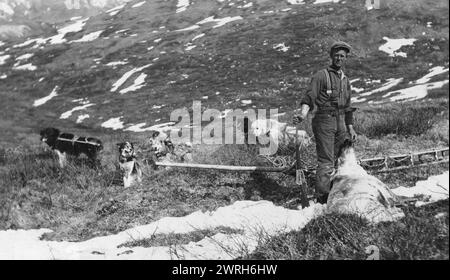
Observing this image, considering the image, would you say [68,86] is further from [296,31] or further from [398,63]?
[398,63]

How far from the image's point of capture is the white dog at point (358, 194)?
175 inches

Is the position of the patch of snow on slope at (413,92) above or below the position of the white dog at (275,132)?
below

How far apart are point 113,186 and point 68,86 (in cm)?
3731

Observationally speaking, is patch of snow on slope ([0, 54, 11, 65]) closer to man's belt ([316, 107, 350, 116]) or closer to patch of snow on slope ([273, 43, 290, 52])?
patch of snow on slope ([273, 43, 290, 52])

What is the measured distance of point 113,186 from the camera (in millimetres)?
10469

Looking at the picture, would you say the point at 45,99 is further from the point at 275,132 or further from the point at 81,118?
the point at 275,132

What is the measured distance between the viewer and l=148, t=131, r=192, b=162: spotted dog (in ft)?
38.6

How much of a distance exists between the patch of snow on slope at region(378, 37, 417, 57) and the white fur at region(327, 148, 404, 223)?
33357 mm

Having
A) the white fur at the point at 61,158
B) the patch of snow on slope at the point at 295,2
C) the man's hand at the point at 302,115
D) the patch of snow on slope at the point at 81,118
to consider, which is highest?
the man's hand at the point at 302,115

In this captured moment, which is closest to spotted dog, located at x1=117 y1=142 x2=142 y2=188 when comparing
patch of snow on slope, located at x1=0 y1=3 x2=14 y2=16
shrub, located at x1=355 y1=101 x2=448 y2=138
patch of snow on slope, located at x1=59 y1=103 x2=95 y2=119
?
shrub, located at x1=355 y1=101 x2=448 y2=138

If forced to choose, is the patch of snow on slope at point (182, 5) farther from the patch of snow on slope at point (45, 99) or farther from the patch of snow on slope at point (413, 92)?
the patch of snow on slope at point (413, 92)

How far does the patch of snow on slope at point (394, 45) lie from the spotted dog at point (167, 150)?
28699 millimetres

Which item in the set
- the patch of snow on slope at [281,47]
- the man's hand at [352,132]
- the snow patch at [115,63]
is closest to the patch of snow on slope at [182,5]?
the snow patch at [115,63]
